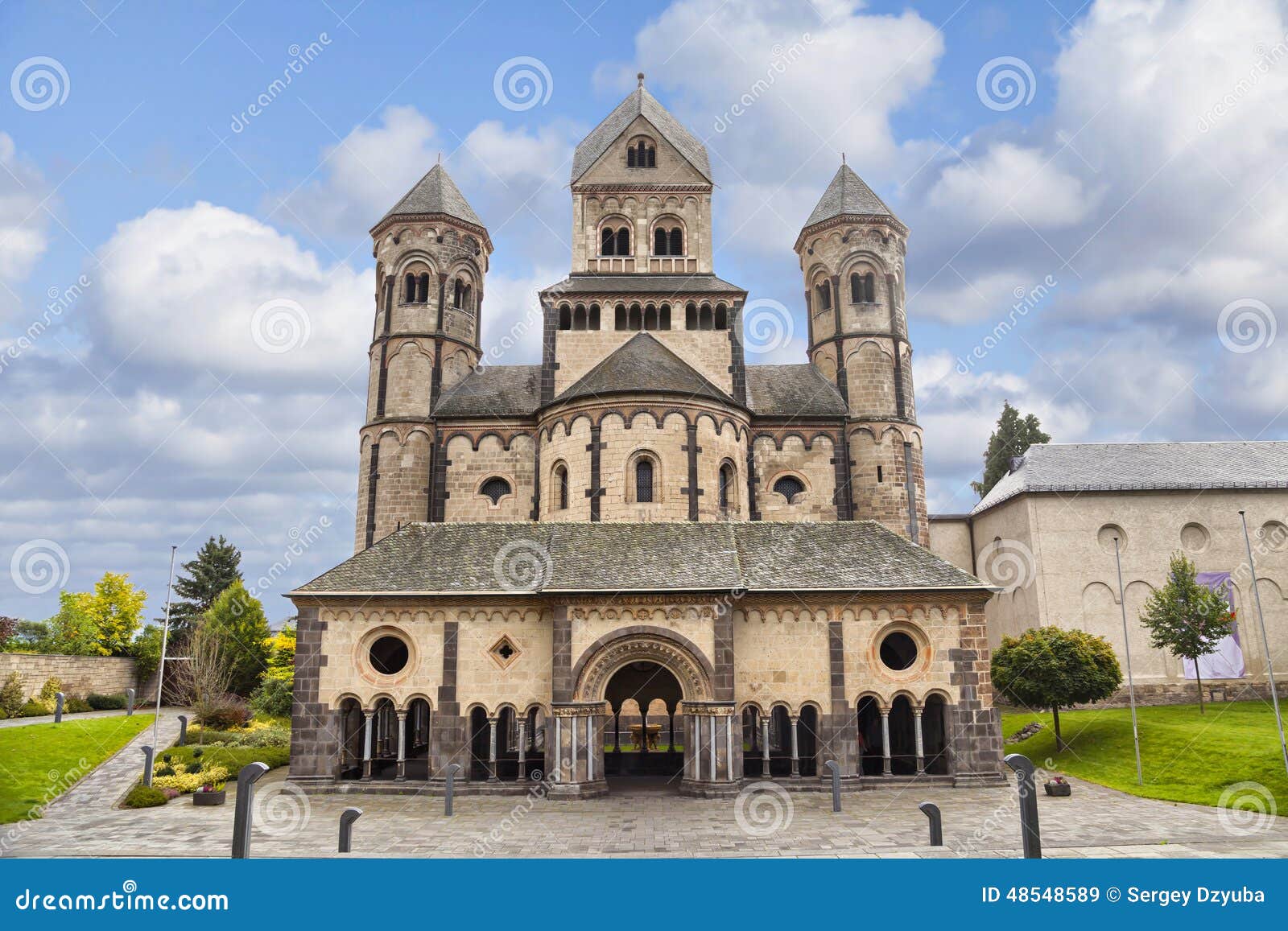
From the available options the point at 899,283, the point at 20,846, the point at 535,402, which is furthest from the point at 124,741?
the point at 899,283

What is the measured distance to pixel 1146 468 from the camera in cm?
4312

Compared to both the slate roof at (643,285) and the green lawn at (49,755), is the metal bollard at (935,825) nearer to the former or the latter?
the green lawn at (49,755)

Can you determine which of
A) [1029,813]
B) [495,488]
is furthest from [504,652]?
[1029,813]

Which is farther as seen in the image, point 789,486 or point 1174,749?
point 789,486

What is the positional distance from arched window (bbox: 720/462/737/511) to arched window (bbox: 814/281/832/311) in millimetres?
12442

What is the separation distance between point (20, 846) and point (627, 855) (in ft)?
44.8

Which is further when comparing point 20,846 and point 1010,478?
point 1010,478

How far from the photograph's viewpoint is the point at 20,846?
57.8ft

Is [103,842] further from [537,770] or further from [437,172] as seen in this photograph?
[437,172]

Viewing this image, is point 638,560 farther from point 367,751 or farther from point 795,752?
point 367,751

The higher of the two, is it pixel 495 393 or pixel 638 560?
pixel 495 393

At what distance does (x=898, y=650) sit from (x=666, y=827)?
12.0 meters

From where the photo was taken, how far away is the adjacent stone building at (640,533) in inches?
968

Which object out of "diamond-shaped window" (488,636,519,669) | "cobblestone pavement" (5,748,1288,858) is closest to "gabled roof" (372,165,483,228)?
"diamond-shaped window" (488,636,519,669)
